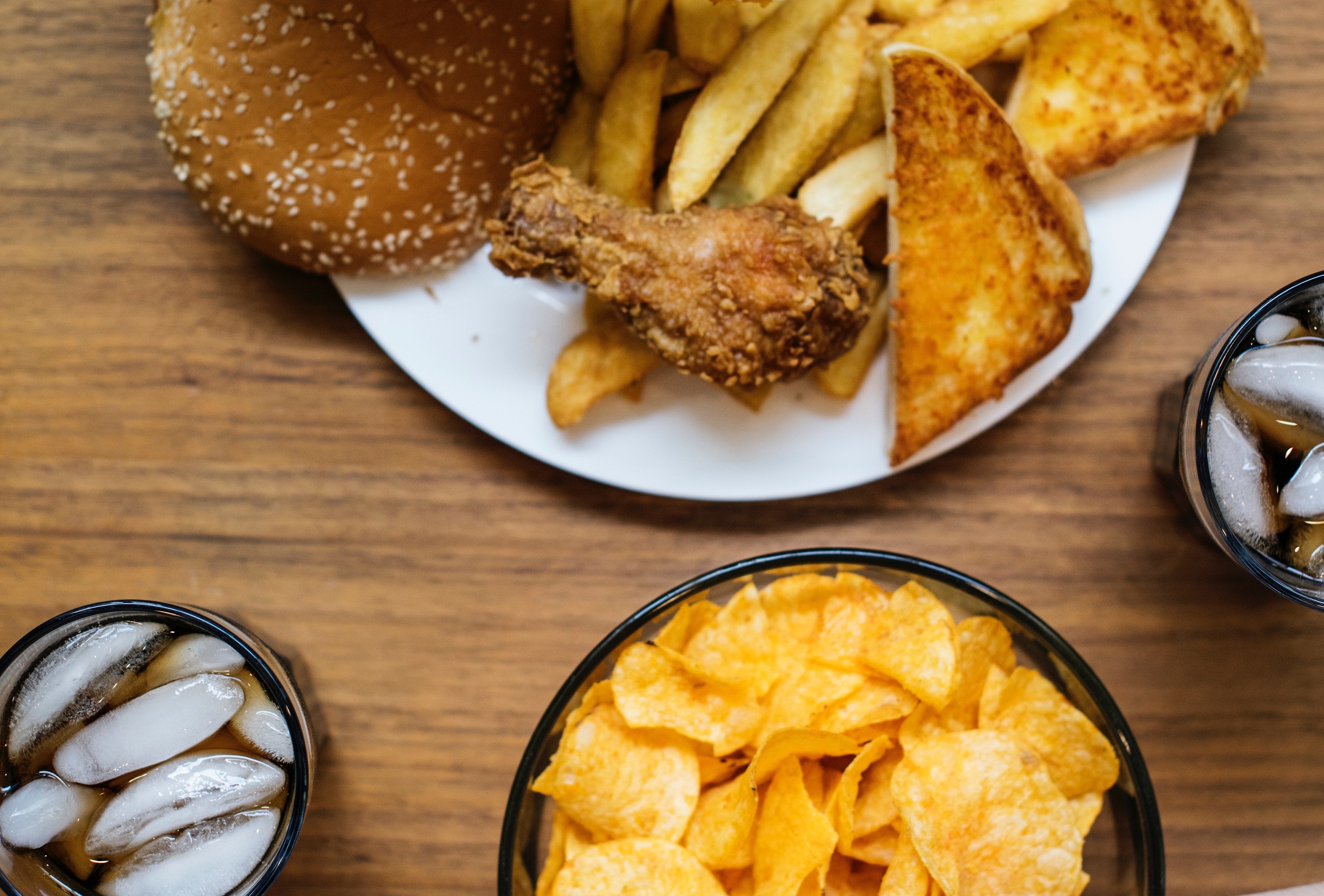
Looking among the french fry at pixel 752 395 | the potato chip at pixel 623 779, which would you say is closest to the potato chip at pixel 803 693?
the potato chip at pixel 623 779

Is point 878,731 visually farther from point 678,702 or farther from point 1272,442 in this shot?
point 1272,442

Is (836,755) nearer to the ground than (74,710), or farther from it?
farther from it

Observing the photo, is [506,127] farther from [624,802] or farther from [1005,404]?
[624,802]

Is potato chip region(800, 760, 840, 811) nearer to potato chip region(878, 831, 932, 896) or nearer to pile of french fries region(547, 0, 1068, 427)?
potato chip region(878, 831, 932, 896)

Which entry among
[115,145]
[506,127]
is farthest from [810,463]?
[115,145]

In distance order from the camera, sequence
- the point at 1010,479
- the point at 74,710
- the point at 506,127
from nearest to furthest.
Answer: the point at 74,710
the point at 506,127
the point at 1010,479

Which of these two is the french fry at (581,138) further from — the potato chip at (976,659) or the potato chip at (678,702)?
the potato chip at (976,659)

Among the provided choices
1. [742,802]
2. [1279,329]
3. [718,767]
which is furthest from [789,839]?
[1279,329]
